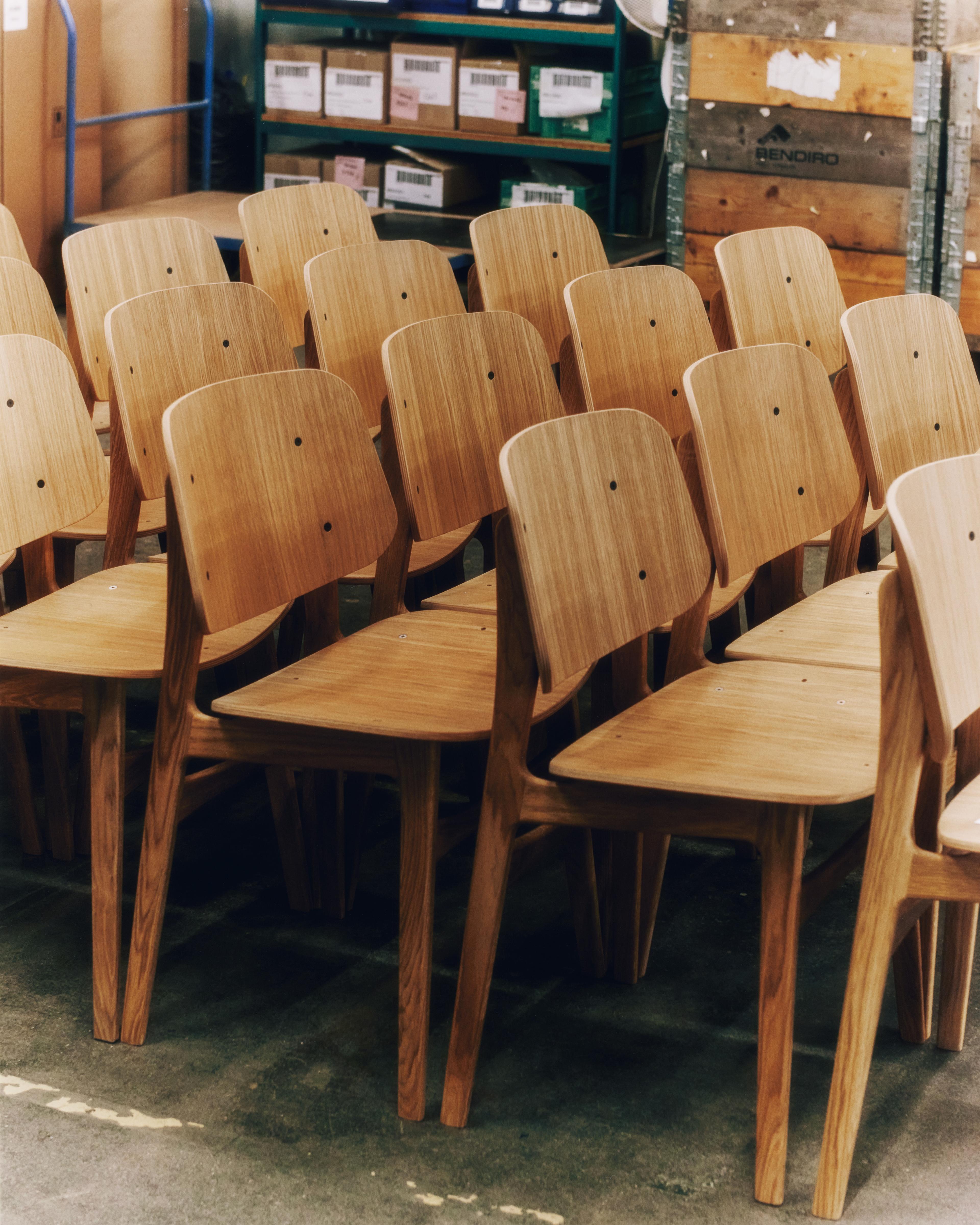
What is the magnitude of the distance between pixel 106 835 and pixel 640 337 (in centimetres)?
139

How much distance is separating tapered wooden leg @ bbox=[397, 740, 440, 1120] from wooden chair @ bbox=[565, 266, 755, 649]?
92 cm

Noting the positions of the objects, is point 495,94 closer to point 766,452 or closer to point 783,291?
point 783,291

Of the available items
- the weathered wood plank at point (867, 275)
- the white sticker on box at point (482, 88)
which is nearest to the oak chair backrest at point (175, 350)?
the weathered wood plank at point (867, 275)

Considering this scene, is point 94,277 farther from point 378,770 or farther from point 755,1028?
point 755,1028

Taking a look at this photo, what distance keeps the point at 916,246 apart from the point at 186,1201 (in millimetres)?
4130

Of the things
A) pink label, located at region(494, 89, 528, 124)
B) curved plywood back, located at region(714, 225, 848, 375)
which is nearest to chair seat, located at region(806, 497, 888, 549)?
curved plywood back, located at region(714, 225, 848, 375)

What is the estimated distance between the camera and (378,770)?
2053 millimetres

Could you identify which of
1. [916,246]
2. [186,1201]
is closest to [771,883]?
[186,1201]

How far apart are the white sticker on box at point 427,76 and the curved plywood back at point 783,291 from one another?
130 inches

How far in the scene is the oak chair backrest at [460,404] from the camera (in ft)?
7.86

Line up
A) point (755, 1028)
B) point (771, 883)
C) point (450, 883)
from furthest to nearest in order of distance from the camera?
point (450, 883)
point (755, 1028)
point (771, 883)

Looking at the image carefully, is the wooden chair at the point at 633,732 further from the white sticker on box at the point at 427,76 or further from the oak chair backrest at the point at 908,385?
the white sticker on box at the point at 427,76

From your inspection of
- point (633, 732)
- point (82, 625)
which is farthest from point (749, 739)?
point (82, 625)

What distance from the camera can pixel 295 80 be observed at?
6730 millimetres
